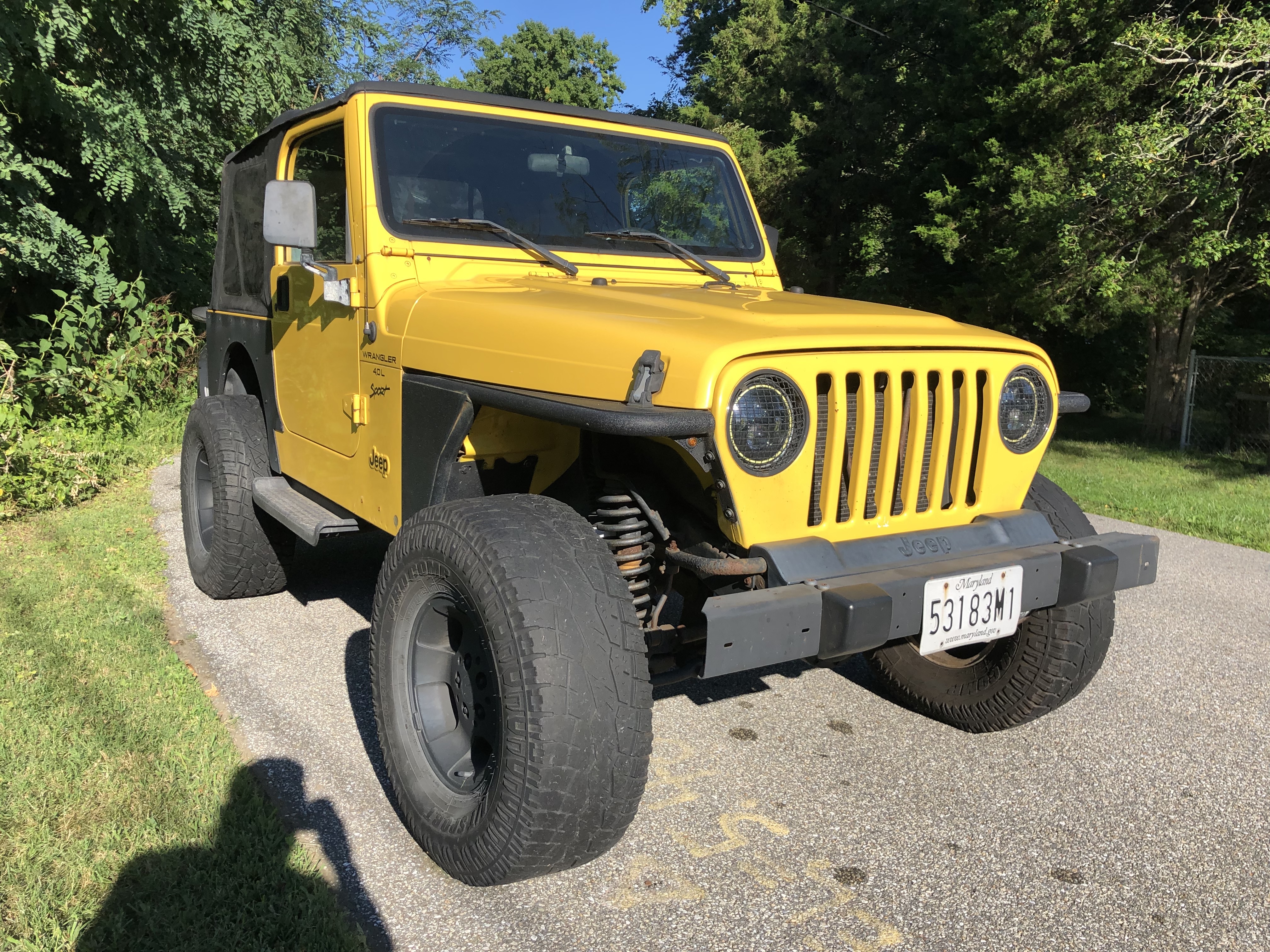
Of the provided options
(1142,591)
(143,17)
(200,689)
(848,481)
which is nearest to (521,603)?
(848,481)

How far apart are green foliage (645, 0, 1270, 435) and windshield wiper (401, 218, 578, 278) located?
696 centimetres

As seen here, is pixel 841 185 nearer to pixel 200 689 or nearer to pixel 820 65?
pixel 820 65

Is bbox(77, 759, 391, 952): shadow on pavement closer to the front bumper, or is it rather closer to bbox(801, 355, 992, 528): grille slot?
the front bumper

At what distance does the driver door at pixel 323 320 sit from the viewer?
3.47 metres

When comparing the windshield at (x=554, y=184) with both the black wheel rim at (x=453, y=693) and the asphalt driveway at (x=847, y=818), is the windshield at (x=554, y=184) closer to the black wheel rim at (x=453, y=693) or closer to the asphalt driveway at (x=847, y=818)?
the black wheel rim at (x=453, y=693)

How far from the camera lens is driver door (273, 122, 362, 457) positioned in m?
3.47

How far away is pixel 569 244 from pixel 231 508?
6.73ft

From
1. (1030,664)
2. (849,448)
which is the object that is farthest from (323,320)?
(1030,664)

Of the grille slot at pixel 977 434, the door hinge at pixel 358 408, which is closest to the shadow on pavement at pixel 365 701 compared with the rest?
the door hinge at pixel 358 408

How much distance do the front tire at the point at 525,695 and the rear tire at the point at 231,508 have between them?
2041 mm

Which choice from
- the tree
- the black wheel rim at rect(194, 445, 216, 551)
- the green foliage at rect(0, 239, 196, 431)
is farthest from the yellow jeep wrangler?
the tree

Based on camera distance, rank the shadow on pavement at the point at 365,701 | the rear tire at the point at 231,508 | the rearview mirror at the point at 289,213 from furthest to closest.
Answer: the rear tire at the point at 231,508, the rearview mirror at the point at 289,213, the shadow on pavement at the point at 365,701

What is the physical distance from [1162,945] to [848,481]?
1.39m

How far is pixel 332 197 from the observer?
3.58 meters
